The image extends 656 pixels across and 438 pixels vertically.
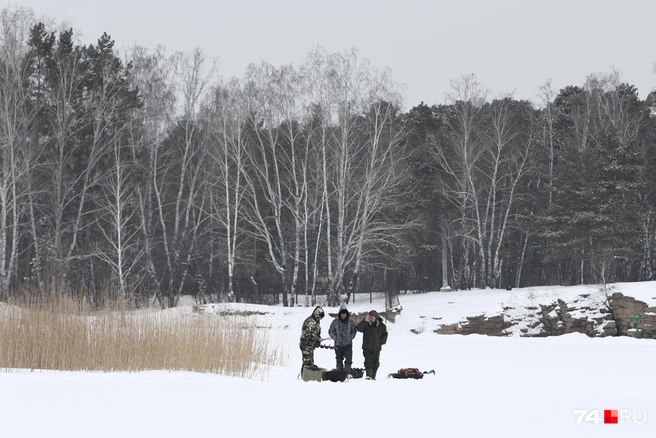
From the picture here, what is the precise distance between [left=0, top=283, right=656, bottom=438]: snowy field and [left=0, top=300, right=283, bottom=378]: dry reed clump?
49 cm

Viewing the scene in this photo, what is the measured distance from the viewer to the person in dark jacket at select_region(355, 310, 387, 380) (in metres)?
14.2

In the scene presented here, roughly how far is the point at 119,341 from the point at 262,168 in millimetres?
24915

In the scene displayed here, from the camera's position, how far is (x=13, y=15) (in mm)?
32125

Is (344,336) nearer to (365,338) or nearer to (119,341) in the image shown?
(365,338)

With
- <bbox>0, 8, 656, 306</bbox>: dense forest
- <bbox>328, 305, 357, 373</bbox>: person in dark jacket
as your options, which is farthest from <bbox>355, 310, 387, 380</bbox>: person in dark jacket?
<bbox>0, 8, 656, 306</bbox>: dense forest

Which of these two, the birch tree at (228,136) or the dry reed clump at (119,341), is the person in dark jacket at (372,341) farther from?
the birch tree at (228,136)

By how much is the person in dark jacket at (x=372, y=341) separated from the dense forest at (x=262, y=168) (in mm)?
16867

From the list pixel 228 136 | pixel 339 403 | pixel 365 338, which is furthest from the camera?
pixel 228 136

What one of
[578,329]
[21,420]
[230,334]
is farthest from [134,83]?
[21,420]

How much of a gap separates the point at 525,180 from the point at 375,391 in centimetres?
3219

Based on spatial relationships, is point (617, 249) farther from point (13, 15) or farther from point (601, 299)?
point (13, 15)

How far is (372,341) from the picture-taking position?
14.2m

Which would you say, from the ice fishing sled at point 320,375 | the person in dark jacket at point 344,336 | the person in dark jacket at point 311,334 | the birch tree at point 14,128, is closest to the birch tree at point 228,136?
the birch tree at point 14,128

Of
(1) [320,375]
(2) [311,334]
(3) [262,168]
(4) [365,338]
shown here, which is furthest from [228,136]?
(1) [320,375]
